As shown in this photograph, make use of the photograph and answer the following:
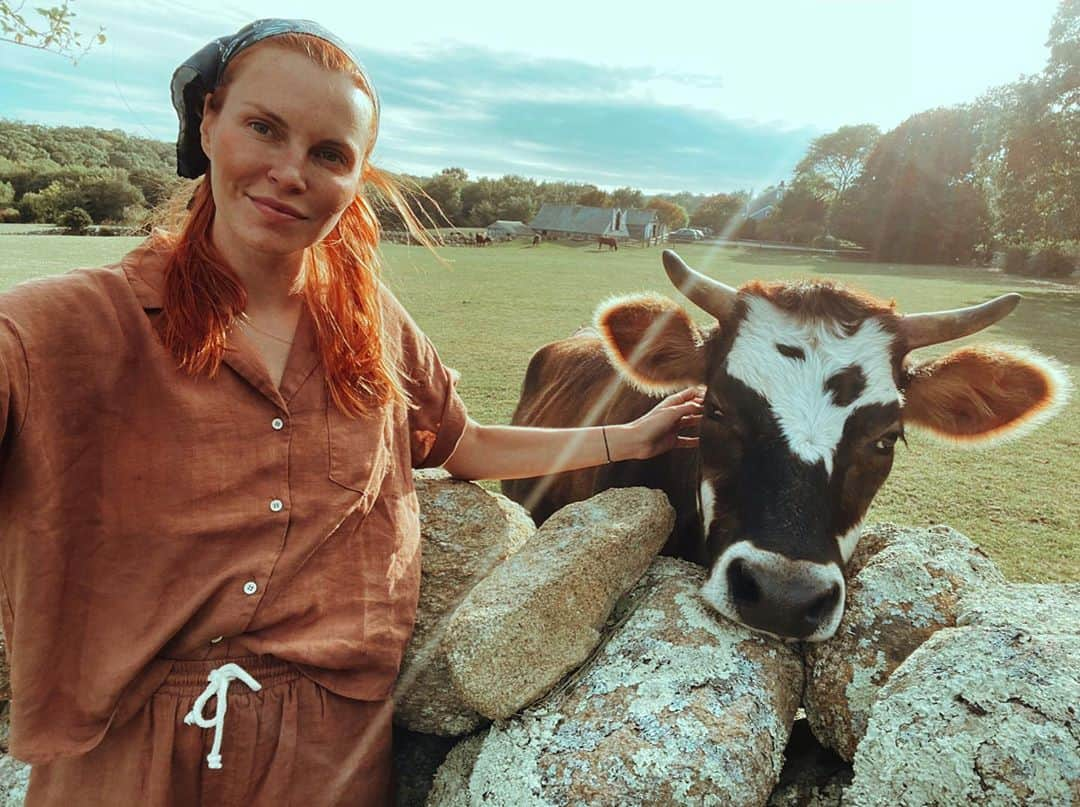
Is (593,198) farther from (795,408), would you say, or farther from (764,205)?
(795,408)

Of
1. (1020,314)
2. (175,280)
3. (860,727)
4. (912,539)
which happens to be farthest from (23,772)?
(1020,314)

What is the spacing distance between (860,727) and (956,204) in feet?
225

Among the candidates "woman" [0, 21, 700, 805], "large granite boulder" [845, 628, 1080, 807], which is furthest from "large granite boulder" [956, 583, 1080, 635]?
"woman" [0, 21, 700, 805]

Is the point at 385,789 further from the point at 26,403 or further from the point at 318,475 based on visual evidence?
the point at 26,403

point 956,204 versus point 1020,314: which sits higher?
point 956,204

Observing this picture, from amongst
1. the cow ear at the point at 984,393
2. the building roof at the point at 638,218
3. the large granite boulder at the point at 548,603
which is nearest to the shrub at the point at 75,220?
the large granite boulder at the point at 548,603

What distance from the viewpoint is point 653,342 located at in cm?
343

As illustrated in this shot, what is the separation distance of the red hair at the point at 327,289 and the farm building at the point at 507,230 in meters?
78.4

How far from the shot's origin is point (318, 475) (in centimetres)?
221

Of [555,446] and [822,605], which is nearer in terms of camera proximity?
[822,605]

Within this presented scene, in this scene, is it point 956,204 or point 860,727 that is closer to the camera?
point 860,727

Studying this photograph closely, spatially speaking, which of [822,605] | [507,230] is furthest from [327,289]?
[507,230]

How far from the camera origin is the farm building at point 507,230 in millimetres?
83787

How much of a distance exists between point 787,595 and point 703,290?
1387 millimetres
